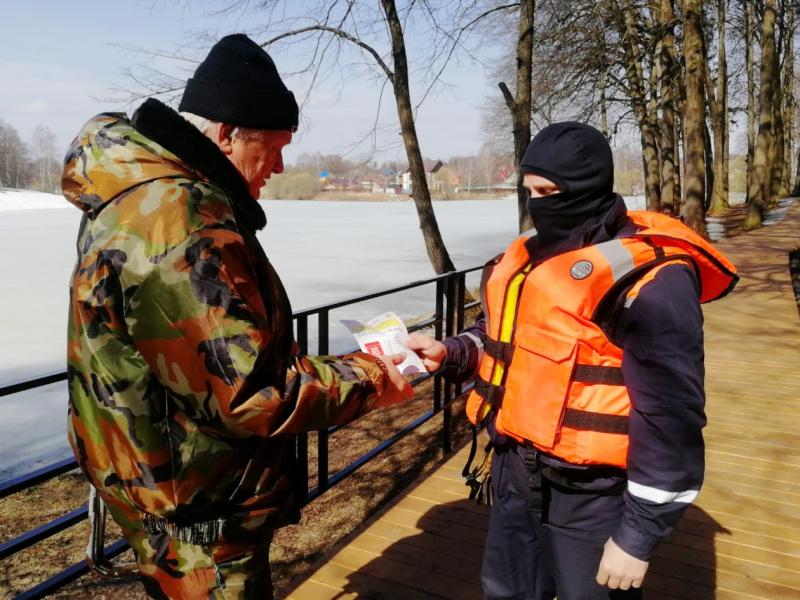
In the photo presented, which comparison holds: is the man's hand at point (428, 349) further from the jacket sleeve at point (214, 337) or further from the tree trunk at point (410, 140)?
the tree trunk at point (410, 140)

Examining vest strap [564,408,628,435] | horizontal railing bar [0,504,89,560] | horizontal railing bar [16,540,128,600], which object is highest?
vest strap [564,408,628,435]

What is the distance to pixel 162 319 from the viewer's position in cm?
124

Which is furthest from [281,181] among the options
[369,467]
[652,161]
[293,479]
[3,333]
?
[293,479]

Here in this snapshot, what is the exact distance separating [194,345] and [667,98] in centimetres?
1812

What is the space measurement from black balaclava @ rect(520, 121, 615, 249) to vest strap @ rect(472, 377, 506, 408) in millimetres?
446

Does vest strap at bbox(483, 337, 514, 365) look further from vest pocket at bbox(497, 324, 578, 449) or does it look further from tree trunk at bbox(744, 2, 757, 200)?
tree trunk at bbox(744, 2, 757, 200)

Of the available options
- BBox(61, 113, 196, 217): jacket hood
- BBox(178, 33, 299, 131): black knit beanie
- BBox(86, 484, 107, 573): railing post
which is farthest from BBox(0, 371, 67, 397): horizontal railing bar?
BBox(178, 33, 299, 131): black knit beanie

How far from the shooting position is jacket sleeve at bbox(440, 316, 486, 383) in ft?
6.89

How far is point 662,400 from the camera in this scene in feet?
4.70

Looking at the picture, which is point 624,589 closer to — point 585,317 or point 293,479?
point 585,317

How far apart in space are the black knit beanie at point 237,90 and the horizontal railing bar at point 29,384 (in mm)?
924

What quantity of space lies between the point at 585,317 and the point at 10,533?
18.8 feet

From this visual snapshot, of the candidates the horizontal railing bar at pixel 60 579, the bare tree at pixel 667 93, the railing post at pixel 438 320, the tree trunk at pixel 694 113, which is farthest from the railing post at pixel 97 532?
the bare tree at pixel 667 93

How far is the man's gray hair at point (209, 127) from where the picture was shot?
4.63 ft
